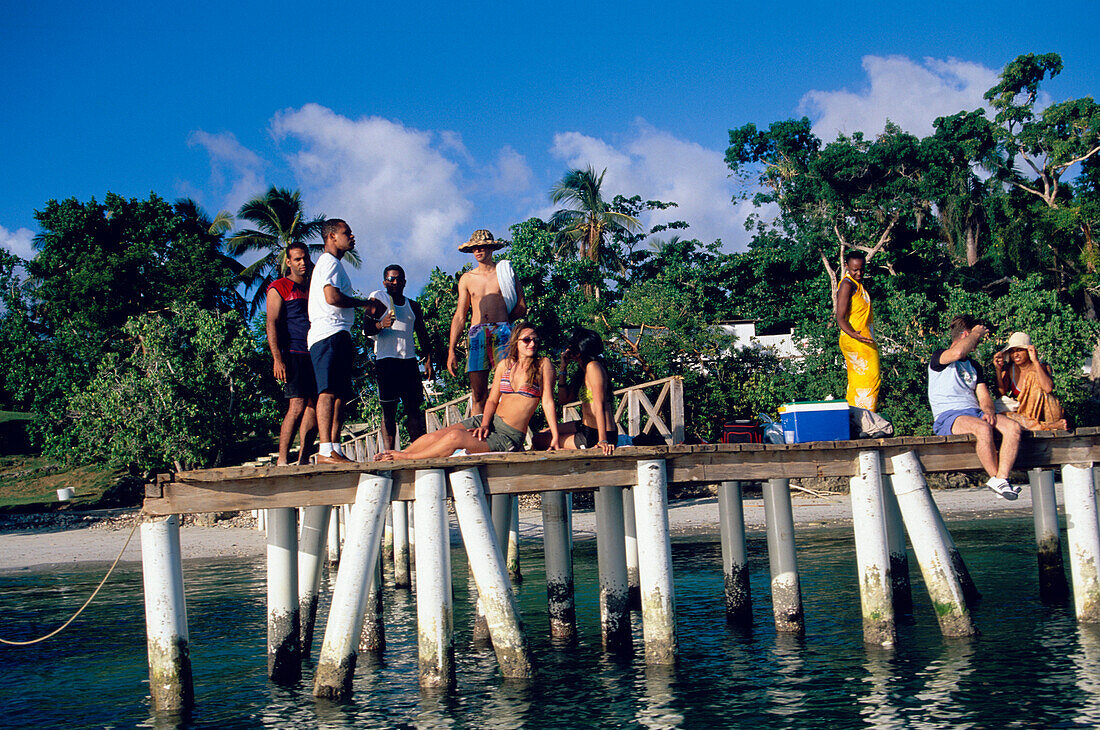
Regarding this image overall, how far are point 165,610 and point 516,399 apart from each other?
3367 millimetres

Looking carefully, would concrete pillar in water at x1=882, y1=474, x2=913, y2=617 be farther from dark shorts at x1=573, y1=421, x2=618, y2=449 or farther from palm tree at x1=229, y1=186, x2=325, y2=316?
palm tree at x1=229, y1=186, x2=325, y2=316

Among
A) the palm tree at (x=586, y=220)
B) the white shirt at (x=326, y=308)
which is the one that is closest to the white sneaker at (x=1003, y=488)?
the white shirt at (x=326, y=308)

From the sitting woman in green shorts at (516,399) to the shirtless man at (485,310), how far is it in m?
0.84

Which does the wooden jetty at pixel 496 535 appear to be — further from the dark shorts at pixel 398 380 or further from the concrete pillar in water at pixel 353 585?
the dark shorts at pixel 398 380

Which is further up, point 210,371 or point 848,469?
point 210,371

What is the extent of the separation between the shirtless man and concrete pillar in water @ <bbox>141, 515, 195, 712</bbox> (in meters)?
3.15

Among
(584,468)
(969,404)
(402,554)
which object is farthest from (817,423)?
(402,554)

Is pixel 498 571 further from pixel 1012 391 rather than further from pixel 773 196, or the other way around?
pixel 773 196

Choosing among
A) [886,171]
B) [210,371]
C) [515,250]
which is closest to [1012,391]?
[515,250]

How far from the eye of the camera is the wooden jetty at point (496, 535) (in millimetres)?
7621

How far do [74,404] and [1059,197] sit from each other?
34112 millimetres

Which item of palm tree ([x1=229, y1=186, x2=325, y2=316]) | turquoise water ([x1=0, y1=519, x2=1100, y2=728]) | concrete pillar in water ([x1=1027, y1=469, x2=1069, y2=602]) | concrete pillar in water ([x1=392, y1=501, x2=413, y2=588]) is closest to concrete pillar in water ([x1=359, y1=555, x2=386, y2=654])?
turquoise water ([x1=0, y1=519, x2=1100, y2=728])

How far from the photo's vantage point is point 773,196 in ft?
116

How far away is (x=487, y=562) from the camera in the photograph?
25.2 feet
